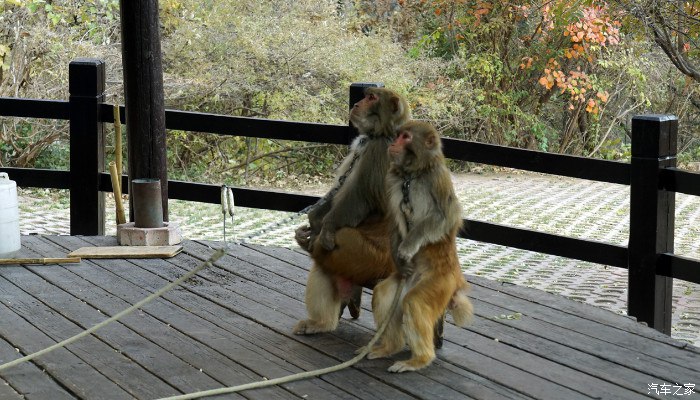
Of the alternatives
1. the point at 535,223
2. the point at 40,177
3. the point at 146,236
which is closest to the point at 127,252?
the point at 146,236

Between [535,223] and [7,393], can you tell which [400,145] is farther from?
[535,223]

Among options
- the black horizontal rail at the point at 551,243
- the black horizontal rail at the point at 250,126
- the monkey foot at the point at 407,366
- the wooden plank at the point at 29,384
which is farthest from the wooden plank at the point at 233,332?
the black horizontal rail at the point at 551,243

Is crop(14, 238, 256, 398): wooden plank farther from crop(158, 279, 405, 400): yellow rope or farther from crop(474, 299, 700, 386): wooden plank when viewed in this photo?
crop(474, 299, 700, 386): wooden plank

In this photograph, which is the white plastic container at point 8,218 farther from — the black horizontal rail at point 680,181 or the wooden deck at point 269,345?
the black horizontal rail at point 680,181

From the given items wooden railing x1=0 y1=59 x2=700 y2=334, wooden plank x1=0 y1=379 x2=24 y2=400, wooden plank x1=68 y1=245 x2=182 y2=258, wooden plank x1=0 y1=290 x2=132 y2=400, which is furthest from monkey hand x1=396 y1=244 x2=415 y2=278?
wooden plank x1=68 y1=245 x2=182 y2=258

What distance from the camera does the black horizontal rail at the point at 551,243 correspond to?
5602mm

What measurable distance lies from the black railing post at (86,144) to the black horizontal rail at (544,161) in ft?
7.60

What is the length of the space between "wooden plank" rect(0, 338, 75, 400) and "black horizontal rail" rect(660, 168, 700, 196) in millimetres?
3156

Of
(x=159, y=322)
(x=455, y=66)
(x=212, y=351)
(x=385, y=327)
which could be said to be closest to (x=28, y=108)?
(x=159, y=322)

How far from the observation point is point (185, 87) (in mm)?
12062

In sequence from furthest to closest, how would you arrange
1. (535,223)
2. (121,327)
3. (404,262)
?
1. (535,223)
2. (121,327)
3. (404,262)

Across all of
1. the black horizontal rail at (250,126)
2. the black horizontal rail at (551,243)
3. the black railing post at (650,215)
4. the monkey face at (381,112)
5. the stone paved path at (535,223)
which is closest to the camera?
the monkey face at (381,112)

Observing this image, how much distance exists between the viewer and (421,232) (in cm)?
404

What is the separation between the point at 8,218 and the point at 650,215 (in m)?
3.52
